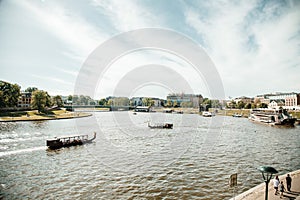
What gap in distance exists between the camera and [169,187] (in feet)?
50.2

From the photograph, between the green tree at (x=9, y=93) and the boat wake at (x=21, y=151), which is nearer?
the boat wake at (x=21, y=151)

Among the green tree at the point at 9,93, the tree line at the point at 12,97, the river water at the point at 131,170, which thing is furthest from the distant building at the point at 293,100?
the green tree at the point at 9,93

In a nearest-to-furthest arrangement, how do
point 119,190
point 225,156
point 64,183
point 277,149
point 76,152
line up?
point 119,190 → point 64,183 → point 225,156 → point 76,152 → point 277,149

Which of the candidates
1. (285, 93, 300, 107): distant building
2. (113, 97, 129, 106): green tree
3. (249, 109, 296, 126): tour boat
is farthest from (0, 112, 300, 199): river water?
(113, 97, 129, 106): green tree

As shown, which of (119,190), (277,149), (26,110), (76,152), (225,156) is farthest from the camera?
(26,110)

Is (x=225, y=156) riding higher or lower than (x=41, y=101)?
lower

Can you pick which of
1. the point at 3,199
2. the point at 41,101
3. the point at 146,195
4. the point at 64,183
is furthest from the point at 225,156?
the point at 41,101

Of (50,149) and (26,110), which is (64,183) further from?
(26,110)

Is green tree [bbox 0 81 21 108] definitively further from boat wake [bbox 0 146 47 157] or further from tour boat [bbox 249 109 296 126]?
tour boat [bbox 249 109 296 126]

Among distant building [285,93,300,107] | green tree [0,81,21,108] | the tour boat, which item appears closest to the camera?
the tour boat

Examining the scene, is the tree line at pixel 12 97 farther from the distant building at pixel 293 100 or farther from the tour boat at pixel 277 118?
the distant building at pixel 293 100

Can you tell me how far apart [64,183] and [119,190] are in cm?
500

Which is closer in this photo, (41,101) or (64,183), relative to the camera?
(64,183)

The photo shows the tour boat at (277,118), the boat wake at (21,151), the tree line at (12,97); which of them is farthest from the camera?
the tree line at (12,97)
